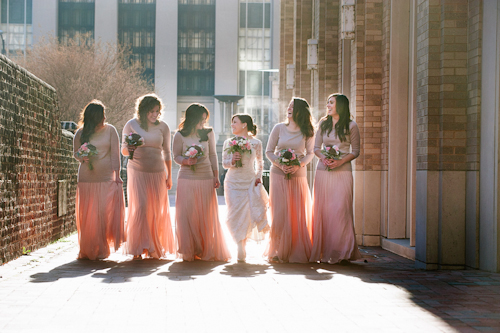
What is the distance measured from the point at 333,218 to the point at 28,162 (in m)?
4.44

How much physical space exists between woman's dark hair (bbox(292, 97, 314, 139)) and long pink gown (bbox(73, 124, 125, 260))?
8.17ft

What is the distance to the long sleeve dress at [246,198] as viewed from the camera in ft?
31.4

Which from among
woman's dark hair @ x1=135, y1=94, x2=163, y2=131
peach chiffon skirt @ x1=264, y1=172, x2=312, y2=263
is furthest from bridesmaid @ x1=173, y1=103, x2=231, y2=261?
peach chiffon skirt @ x1=264, y1=172, x2=312, y2=263

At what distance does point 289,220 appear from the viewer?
376 inches

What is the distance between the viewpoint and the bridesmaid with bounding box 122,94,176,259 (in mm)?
9539

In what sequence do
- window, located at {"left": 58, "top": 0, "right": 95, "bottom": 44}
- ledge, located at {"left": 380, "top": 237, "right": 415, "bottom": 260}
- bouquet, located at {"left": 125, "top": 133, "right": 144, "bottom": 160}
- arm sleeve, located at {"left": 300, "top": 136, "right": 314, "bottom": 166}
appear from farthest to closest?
window, located at {"left": 58, "top": 0, "right": 95, "bottom": 44}, ledge, located at {"left": 380, "top": 237, "right": 415, "bottom": 260}, arm sleeve, located at {"left": 300, "top": 136, "right": 314, "bottom": 166}, bouquet, located at {"left": 125, "top": 133, "right": 144, "bottom": 160}

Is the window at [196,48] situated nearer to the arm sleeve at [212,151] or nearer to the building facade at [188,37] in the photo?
the building facade at [188,37]

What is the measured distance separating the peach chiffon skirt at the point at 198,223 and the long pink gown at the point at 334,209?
131 cm

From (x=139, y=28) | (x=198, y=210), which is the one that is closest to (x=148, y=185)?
(x=198, y=210)

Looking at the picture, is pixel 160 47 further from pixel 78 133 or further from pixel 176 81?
pixel 78 133

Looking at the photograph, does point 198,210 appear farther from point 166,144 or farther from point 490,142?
point 490,142

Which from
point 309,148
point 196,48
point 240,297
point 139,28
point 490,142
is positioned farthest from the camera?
point 196,48

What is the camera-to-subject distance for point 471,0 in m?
8.68

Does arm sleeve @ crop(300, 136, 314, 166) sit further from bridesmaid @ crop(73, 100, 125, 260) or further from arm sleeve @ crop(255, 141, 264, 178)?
bridesmaid @ crop(73, 100, 125, 260)
